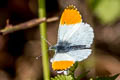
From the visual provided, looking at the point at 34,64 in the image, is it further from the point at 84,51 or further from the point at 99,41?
the point at 84,51

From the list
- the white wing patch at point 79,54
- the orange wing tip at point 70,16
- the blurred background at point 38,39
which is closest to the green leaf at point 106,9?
the blurred background at point 38,39

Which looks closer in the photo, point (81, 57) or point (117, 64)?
point (81, 57)

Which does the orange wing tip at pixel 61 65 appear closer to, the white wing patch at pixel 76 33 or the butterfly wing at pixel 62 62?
the butterfly wing at pixel 62 62

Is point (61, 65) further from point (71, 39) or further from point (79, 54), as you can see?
point (71, 39)

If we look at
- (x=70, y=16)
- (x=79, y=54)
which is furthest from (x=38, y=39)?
(x=79, y=54)

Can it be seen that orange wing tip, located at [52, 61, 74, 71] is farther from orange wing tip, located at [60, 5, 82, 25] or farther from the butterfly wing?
orange wing tip, located at [60, 5, 82, 25]

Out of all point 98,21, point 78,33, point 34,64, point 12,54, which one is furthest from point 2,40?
point 78,33

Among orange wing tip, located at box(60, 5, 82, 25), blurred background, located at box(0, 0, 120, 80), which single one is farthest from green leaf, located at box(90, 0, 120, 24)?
orange wing tip, located at box(60, 5, 82, 25)
